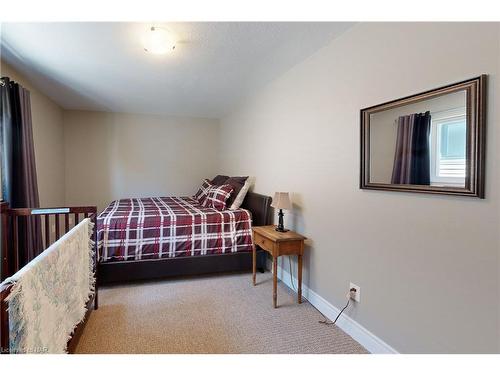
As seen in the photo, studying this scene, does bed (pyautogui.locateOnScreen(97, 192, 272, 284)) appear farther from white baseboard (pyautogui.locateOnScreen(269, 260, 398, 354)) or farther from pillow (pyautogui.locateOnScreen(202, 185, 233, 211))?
white baseboard (pyautogui.locateOnScreen(269, 260, 398, 354))

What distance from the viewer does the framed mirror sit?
118 centimetres

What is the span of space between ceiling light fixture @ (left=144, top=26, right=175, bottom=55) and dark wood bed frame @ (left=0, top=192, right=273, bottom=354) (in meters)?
1.34

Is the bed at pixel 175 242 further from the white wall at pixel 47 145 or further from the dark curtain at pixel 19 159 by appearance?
the white wall at pixel 47 145

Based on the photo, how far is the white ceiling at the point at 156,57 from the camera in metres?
1.90

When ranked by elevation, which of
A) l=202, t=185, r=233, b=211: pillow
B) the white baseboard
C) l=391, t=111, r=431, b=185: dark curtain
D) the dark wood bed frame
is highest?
l=391, t=111, r=431, b=185: dark curtain

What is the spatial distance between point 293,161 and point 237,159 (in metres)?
1.79

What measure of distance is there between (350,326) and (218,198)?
6.81 ft

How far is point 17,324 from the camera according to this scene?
930 mm

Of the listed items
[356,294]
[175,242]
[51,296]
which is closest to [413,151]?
[356,294]

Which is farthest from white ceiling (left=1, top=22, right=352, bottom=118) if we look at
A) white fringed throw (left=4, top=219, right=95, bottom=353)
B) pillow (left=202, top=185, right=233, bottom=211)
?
white fringed throw (left=4, top=219, right=95, bottom=353)

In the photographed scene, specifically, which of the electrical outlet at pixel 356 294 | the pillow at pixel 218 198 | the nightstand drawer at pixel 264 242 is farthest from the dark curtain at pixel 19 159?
the electrical outlet at pixel 356 294
